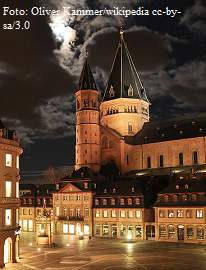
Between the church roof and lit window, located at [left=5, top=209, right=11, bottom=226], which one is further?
the church roof

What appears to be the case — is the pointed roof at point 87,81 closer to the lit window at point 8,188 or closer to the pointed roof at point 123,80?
the pointed roof at point 123,80

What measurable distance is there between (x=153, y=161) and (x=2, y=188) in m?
65.1

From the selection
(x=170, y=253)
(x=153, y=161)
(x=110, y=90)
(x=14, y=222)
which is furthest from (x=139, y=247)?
(x=110, y=90)

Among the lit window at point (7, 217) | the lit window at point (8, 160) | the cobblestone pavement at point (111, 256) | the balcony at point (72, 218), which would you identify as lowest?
the cobblestone pavement at point (111, 256)

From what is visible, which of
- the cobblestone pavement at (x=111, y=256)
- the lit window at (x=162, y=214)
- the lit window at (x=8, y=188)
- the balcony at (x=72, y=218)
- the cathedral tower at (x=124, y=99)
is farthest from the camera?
the cathedral tower at (x=124, y=99)

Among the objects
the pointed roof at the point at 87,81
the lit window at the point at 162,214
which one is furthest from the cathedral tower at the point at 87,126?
the lit window at the point at 162,214

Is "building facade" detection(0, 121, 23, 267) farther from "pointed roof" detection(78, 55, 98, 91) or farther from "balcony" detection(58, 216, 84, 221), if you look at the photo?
"pointed roof" detection(78, 55, 98, 91)

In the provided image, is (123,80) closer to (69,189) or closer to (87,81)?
(87,81)

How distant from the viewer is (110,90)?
396ft

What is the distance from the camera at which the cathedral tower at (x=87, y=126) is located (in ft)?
359

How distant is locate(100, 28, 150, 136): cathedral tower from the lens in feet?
382

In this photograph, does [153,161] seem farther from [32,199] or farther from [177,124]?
[32,199]

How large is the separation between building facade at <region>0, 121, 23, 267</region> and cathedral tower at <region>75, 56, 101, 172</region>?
6000 cm

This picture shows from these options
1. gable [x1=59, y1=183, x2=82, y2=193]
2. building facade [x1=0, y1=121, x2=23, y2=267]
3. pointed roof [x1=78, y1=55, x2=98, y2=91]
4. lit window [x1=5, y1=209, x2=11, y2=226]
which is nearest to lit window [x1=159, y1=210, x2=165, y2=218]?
gable [x1=59, y1=183, x2=82, y2=193]
